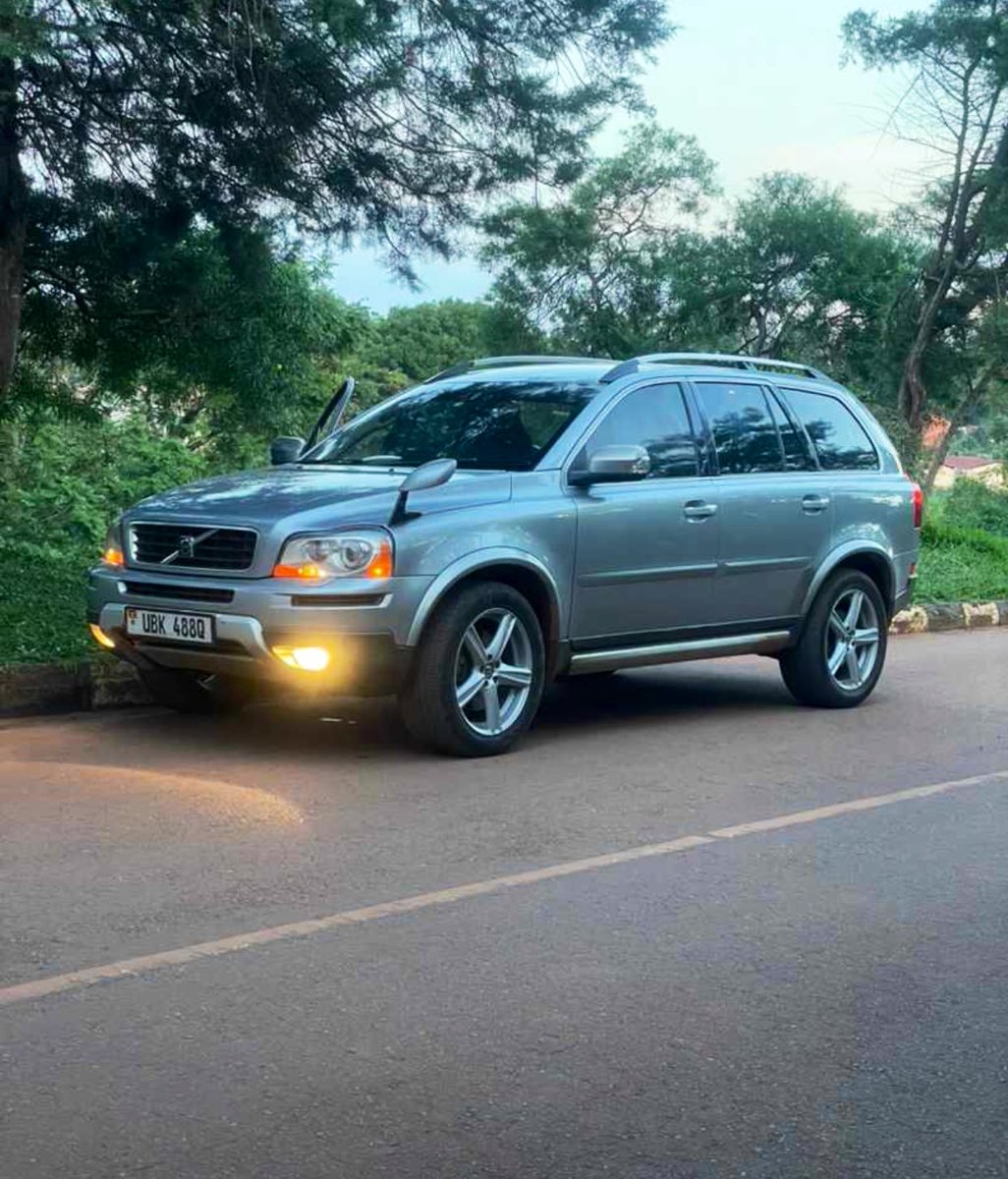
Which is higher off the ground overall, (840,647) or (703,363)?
(703,363)

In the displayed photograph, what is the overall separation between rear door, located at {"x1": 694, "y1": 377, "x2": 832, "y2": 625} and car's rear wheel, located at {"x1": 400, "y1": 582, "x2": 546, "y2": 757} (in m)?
1.46

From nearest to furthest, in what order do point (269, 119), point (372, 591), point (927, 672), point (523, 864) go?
point (523, 864) → point (372, 591) → point (269, 119) → point (927, 672)

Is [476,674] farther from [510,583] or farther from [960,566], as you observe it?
[960,566]

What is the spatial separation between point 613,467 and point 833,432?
2421mm

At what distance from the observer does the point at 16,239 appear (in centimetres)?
1150

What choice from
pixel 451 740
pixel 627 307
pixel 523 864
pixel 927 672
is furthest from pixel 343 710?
pixel 627 307

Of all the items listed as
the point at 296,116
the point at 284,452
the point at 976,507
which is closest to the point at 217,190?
the point at 296,116

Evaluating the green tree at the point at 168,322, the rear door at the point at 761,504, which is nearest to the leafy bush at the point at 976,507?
the green tree at the point at 168,322

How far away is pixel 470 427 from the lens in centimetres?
923

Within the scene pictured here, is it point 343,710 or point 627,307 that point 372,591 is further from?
point 627,307

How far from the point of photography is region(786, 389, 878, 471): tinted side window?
10.5 metres

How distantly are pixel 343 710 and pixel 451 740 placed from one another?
1.59 m

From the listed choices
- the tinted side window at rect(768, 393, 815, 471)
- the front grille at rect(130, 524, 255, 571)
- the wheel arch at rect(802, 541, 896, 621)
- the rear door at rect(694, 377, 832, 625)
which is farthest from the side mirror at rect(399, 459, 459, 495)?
the wheel arch at rect(802, 541, 896, 621)

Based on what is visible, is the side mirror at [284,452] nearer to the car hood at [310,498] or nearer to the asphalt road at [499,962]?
the car hood at [310,498]
